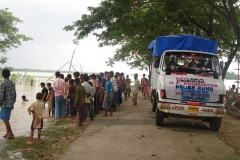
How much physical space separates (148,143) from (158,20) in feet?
34.4

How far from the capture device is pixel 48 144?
6.31m

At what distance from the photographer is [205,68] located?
8547 millimetres

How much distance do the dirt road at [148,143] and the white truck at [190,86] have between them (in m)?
0.60

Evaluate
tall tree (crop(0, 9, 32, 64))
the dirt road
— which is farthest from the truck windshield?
tall tree (crop(0, 9, 32, 64))

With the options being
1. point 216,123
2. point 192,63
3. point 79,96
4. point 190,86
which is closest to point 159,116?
point 190,86

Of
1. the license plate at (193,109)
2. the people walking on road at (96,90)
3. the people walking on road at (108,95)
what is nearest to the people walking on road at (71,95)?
the people walking on road at (96,90)

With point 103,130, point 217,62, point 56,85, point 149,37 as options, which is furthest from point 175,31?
point 103,130

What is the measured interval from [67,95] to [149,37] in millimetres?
8646

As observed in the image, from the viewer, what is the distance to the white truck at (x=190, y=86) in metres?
7.74

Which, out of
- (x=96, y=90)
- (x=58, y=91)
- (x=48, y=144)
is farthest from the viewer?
(x=96, y=90)

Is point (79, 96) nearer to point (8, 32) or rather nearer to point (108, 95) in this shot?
point (108, 95)

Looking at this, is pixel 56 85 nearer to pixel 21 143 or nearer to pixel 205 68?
pixel 21 143

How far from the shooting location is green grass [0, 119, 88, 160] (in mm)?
5448

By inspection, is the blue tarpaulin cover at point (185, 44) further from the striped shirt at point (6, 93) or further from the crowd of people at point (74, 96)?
the striped shirt at point (6, 93)
